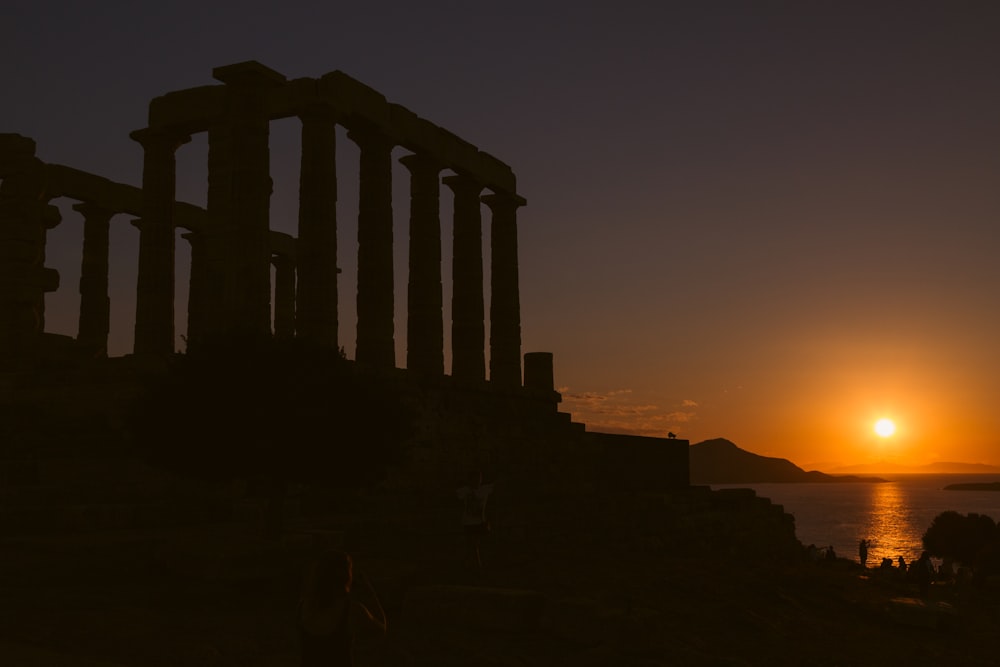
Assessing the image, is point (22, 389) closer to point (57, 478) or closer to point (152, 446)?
point (57, 478)

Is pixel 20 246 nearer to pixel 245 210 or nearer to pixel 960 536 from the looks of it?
pixel 245 210

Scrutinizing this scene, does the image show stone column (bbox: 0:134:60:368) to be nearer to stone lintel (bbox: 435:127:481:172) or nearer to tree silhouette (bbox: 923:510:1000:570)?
stone lintel (bbox: 435:127:481:172)

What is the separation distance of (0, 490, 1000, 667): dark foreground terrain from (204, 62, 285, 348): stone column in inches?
334

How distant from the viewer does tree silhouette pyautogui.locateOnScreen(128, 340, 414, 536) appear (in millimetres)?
16703

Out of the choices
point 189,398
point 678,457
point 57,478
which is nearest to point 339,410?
point 189,398

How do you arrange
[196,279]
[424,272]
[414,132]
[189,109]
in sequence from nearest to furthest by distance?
1. [189,109]
2. [414,132]
3. [424,272]
4. [196,279]

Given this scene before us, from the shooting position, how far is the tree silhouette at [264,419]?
16.7 m

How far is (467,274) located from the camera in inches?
1497

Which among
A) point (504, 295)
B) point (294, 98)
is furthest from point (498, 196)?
point (294, 98)

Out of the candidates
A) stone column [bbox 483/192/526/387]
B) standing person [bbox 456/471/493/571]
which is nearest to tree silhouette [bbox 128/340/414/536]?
standing person [bbox 456/471/493/571]

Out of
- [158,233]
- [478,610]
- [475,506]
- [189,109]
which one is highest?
[189,109]

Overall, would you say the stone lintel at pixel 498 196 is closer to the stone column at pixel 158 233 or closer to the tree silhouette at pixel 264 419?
the stone column at pixel 158 233

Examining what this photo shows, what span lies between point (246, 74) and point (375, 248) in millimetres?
6760

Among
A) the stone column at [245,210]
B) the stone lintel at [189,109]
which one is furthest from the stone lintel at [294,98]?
the stone lintel at [189,109]
